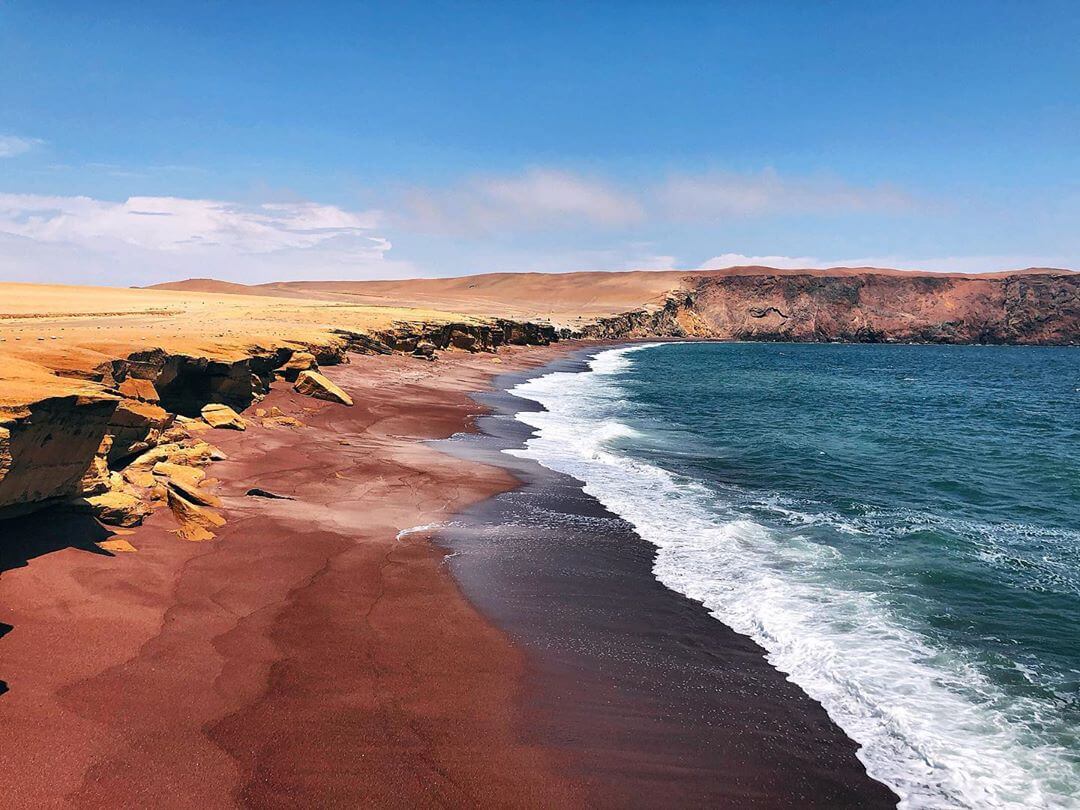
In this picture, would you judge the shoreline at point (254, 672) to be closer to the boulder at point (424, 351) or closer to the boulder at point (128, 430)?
the boulder at point (128, 430)

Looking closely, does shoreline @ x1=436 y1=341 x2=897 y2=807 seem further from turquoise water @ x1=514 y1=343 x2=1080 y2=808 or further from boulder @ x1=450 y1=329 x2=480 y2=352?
boulder @ x1=450 y1=329 x2=480 y2=352

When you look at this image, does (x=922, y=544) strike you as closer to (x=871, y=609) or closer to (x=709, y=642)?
(x=871, y=609)

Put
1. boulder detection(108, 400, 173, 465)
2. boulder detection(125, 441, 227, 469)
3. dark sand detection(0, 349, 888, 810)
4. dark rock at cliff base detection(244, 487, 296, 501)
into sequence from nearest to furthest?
dark sand detection(0, 349, 888, 810) < boulder detection(108, 400, 173, 465) < boulder detection(125, 441, 227, 469) < dark rock at cliff base detection(244, 487, 296, 501)

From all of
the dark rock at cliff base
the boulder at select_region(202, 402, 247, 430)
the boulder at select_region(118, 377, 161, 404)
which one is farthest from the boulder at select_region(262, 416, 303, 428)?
the dark rock at cliff base

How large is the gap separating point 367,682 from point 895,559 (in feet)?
37.8

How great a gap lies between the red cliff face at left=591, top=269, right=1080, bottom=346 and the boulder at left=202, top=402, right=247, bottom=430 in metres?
117

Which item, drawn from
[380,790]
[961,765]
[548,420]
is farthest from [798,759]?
[548,420]

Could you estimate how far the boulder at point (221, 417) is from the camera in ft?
57.8

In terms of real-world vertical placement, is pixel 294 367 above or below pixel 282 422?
above

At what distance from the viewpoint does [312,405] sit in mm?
23422

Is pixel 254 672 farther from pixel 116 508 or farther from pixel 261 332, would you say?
pixel 261 332

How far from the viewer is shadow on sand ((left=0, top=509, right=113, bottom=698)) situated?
28.8 ft

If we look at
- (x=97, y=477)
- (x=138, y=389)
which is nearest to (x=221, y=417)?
(x=138, y=389)

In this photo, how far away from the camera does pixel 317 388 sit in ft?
80.2
